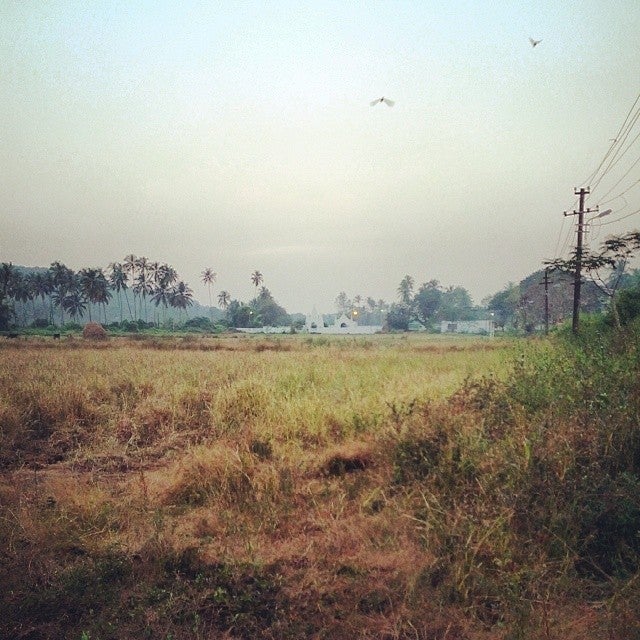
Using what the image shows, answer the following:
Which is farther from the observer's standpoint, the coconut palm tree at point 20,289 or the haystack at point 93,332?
the coconut palm tree at point 20,289

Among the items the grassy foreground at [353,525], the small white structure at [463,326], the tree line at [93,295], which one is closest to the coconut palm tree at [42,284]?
the tree line at [93,295]

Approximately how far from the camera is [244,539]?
11.6 feet

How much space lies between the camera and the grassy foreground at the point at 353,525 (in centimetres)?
268

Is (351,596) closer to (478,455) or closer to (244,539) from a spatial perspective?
(244,539)

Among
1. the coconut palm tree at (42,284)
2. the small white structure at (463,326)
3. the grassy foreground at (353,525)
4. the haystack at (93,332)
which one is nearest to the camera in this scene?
the grassy foreground at (353,525)

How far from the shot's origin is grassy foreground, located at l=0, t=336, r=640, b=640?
2678mm

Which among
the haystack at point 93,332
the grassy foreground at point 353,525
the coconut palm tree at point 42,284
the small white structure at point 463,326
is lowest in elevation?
the grassy foreground at point 353,525

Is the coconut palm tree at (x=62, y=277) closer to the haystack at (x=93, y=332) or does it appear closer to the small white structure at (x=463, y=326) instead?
the haystack at (x=93, y=332)

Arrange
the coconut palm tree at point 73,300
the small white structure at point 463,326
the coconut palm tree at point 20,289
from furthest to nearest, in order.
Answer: the small white structure at point 463,326 < the coconut palm tree at point 73,300 < the coconut palm tree at point 20,289

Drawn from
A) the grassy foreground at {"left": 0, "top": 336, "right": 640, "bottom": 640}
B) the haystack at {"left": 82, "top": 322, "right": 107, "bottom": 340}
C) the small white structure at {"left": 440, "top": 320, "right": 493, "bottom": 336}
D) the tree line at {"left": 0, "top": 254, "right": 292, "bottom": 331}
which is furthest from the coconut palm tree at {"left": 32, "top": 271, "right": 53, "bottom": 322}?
the grassy foreground at {"left": 0, "top": 336, "right": 640, "bottom": 640}

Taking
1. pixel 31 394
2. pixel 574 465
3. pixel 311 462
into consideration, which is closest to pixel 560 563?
pixel 574 465

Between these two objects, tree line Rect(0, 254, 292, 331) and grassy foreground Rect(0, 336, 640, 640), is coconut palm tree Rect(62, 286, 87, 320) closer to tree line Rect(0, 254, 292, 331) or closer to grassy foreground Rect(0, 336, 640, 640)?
tree line Rect(0, 254, 292, 331)

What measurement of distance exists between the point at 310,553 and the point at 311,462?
1729 mm

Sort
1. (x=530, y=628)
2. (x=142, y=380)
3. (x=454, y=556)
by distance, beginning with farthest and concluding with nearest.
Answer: (x=142, y=380) < (x=454, y=556) < (x=530, y=628)
